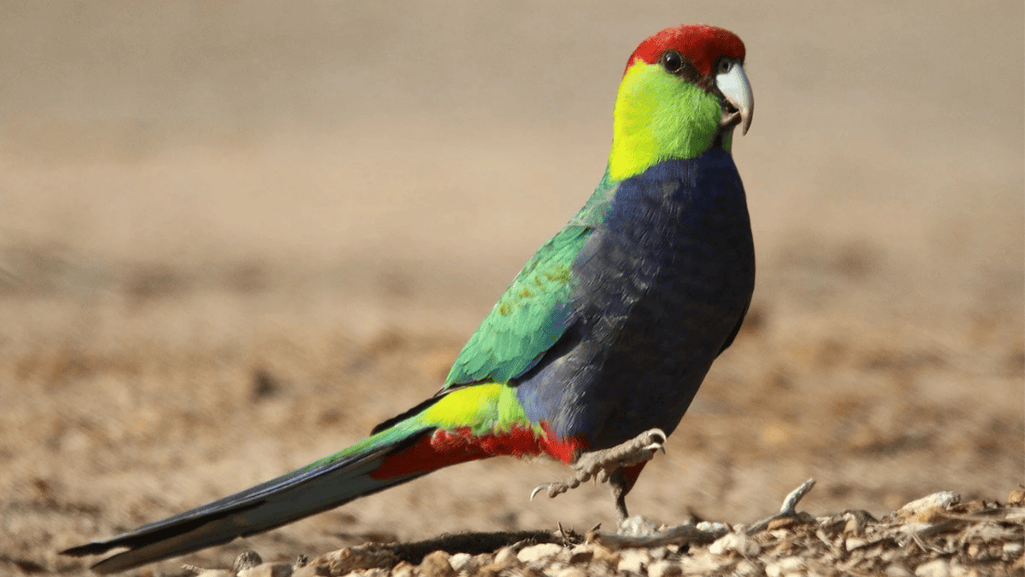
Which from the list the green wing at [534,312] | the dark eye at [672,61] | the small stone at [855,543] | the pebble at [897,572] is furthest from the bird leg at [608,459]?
the dark eye at [672,61]

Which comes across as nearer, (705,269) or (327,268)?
(705,269)

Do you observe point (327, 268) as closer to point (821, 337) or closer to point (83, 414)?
point (83, 414)

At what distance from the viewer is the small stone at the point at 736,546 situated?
2582 mm

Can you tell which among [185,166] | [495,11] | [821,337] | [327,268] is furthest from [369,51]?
[821,337]

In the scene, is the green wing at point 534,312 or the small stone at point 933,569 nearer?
the small stone at point 933,569

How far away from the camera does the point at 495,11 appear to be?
1592 centimetres

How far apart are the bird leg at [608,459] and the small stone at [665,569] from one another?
0.30m

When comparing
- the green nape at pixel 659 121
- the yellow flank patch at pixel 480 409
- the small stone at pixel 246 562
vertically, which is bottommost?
the small stone at pixel 246 562

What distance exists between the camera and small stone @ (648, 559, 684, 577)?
8.34ft

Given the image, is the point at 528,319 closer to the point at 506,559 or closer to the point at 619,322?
the point at 619,322

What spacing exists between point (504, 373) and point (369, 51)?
12253 millimetres

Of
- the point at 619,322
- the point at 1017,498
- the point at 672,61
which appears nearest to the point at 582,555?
the point at 619,322

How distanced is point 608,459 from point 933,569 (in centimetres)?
87

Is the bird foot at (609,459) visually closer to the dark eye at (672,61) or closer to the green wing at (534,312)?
the green wing at (534,312)
